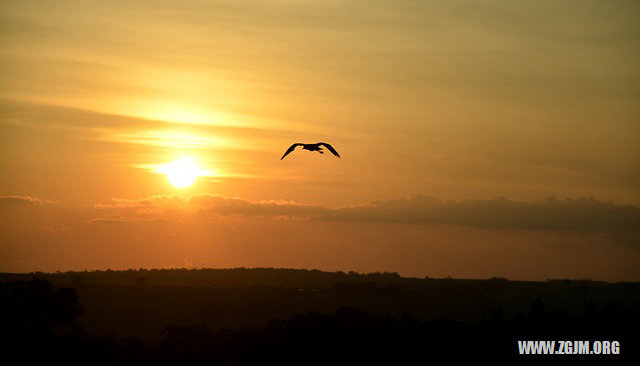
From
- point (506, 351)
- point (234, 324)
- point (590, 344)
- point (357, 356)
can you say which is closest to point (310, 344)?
point (357, 356)

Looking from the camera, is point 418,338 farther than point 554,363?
Yes

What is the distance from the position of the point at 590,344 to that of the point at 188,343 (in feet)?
128

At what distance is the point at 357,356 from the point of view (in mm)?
95875

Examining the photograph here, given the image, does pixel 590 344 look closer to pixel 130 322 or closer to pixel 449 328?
pixel 449 328

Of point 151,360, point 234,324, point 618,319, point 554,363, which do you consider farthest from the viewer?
point 234,324

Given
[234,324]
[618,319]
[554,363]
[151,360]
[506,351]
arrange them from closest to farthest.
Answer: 1. [554,363]
2. [506,351]
3. [151,360]
4. [618,319]
5. [234,324]

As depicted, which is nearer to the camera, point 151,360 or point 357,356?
point 357,356

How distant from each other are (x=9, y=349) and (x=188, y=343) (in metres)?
20.5

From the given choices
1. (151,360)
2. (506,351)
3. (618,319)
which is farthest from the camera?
(618,319)

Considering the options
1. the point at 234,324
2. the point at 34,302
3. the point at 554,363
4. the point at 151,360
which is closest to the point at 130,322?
the point at 234,324

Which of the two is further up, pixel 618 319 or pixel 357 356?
pixel 618 319

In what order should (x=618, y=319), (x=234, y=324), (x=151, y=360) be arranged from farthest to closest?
(x=234, y=324) → (x=618, y=319) → (x=151, y=360)

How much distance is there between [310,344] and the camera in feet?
345

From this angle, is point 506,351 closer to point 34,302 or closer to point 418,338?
point 418,338
